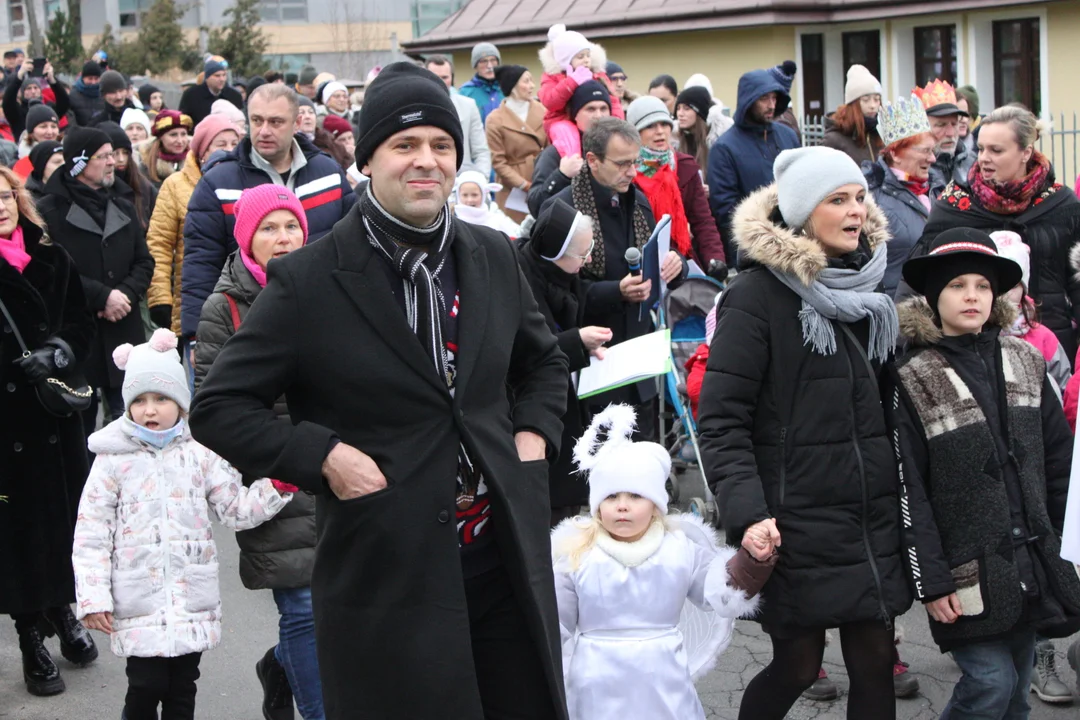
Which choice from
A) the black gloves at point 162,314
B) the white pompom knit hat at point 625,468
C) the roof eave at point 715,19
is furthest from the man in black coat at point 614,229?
the roof eave at point 715,19

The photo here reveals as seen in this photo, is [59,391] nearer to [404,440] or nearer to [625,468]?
[625,468]

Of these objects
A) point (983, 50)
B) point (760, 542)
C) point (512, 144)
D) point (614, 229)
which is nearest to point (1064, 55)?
point (983, 50)

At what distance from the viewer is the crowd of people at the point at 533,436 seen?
332 centimetres

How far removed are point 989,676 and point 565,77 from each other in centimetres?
622

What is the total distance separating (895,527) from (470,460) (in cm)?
173

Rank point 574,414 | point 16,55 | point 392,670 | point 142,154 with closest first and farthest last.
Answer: point 392,670 → point 574,414 → point 142,154 → point 16,55

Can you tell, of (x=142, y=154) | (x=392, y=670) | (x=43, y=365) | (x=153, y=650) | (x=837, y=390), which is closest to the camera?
(x=392, y=670)

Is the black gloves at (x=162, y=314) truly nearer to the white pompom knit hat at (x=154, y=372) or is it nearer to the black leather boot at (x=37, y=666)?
the black leather boot at (x=37, y=666)

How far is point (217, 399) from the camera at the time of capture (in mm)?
3309

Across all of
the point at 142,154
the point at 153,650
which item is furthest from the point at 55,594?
the point at 142,154

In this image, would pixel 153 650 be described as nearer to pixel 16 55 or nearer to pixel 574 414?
pixel 574 414

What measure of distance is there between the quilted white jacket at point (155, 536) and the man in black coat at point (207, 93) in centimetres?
1181

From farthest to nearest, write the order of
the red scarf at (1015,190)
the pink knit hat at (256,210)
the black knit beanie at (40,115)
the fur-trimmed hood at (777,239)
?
the black knit beanie at (40,115), the red scarf at (1015,190), the pink knit hat at (256,210), the fur-trimmed hood at (777,239)

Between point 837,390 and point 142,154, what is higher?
point 142,154
